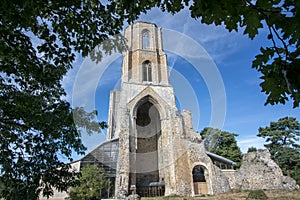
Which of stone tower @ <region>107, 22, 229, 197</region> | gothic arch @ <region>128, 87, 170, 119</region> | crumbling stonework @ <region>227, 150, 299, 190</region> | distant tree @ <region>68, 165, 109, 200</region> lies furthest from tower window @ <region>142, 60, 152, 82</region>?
crumbling stonework @ <region>227, 150, 299, 190</region>

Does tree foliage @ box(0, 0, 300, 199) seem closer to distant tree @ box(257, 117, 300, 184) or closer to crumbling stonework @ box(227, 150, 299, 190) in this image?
crumbling stonework @ box(227, 150, 299, 190)

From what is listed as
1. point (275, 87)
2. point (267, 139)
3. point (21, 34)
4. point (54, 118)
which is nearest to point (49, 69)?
point (21, 34)

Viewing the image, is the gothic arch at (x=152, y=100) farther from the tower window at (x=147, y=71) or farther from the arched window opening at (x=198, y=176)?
the arched window opening at (x=198, y=176)

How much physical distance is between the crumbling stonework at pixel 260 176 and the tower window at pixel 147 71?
1391cm

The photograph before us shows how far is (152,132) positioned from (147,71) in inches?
297

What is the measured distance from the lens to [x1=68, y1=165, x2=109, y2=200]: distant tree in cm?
1372

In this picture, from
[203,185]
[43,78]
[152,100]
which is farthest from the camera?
[152,100]

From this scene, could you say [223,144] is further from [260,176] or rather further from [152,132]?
[152,132]

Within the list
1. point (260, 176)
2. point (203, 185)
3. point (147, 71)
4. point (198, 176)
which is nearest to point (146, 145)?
point (198, 176)

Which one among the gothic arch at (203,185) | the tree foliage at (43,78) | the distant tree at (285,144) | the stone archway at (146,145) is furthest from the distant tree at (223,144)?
the tree foliage at (43,78)

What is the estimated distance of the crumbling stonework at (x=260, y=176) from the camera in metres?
16.3

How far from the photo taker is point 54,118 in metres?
4.07

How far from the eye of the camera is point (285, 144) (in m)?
26.1

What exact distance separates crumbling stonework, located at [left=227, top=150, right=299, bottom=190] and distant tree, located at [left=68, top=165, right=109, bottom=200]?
43.5 ft
